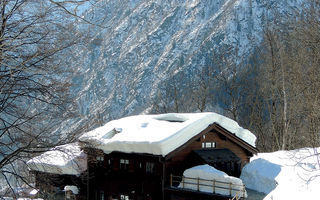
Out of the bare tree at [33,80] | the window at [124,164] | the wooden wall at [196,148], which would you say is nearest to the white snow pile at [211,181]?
the wooden wall at [196,148]

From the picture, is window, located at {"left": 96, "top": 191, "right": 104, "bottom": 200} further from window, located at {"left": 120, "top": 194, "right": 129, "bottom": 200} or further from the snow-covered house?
window, located at {"left": 120, "top": 194, "right": 129, "bottom": 200}

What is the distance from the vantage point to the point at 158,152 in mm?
24062

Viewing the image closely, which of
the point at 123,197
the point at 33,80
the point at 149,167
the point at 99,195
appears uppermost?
the point at 33,80

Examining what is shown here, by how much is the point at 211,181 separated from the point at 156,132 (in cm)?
538

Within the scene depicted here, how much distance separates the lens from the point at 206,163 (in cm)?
2548

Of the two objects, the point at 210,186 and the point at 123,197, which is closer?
the point at 210,186

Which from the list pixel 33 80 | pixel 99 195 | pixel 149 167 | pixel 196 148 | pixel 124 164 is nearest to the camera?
pixel 33 80

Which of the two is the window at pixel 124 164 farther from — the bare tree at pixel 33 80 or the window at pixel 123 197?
the bare tree at pixel 33 80

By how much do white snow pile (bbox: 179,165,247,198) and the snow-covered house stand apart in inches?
61.8

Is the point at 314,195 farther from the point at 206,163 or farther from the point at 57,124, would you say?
the point at 206,163

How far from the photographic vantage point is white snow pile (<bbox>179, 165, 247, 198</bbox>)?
22205 millimetres

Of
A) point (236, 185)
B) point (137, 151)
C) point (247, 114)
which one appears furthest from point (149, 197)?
point (247, 114)

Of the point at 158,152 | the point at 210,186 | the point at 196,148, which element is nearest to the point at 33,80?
the point at 158,152

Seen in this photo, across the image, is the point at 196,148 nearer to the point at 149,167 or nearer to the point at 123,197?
the point at 149,167
